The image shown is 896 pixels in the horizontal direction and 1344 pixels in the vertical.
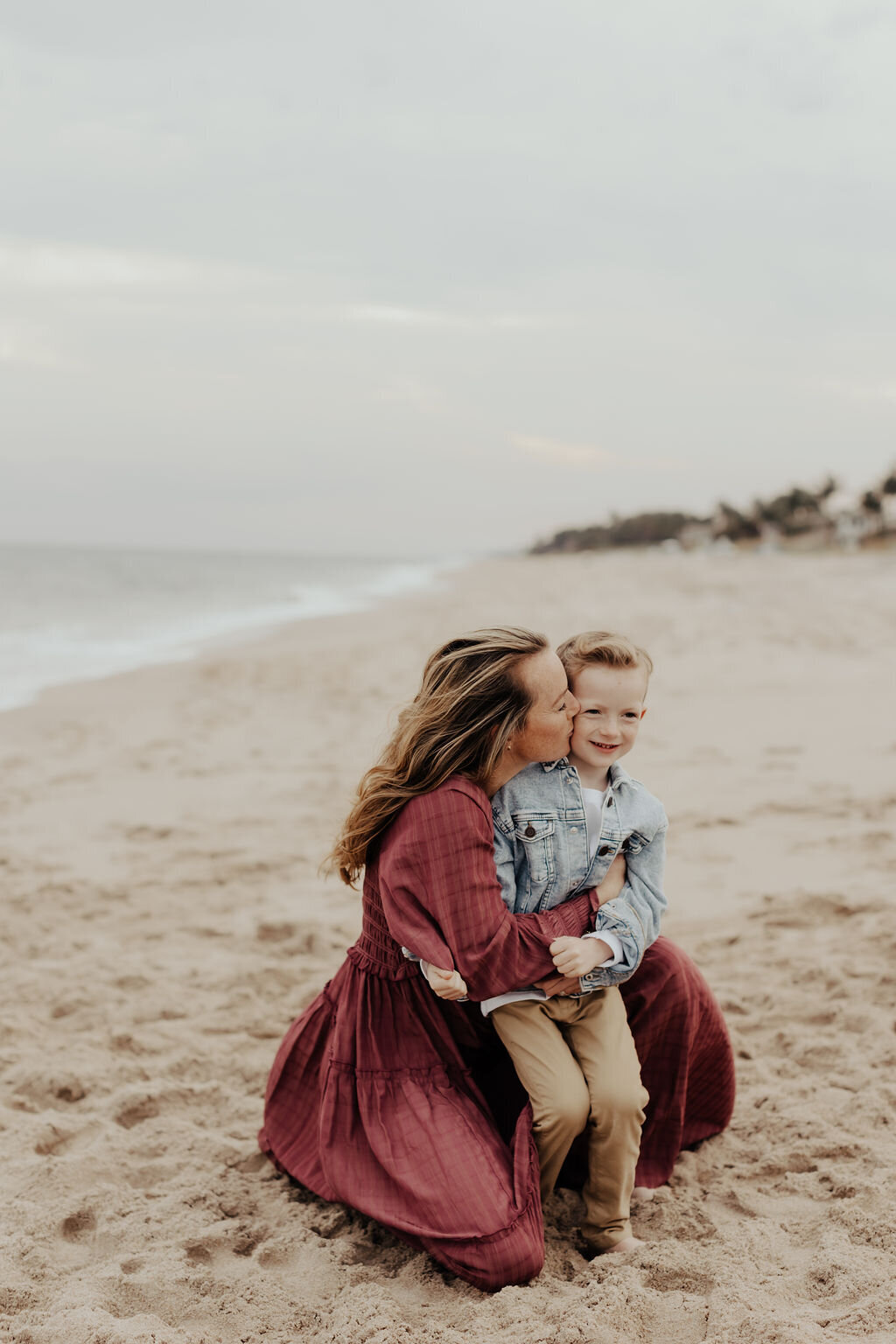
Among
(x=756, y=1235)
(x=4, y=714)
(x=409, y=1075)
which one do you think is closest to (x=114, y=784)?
(x=4, y=714)

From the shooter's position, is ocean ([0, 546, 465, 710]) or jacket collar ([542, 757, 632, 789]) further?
ocean ([0, 546, 465, 710])

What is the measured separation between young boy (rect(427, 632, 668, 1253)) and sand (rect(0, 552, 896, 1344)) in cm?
25

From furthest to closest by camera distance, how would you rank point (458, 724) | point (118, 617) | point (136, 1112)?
point (118, 617) < point (136, 1112) < point (458, 724)

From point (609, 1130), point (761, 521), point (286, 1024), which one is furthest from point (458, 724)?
point (761, 521)

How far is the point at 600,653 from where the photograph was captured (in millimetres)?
2629

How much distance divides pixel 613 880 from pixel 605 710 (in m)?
0.44

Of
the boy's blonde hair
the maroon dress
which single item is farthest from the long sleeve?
the boy's blonde hair

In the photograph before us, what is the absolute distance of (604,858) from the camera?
8.56 feet

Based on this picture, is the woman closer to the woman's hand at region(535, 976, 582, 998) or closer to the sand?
the woman's hand at region(535, 976, 582, 998)

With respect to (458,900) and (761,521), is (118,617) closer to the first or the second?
(458,900)

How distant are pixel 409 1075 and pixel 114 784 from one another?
4970 millimetres

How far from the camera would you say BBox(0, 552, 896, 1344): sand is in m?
2.19

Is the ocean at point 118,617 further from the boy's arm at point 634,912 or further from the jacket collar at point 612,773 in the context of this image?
the boy's arm at point 634,912

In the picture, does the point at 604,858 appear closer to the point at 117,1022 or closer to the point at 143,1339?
the point at 143,1339
